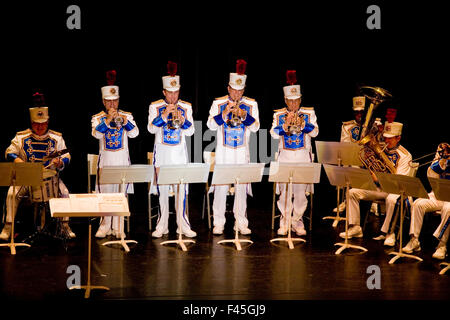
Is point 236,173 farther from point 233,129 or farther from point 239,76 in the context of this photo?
point 239,76

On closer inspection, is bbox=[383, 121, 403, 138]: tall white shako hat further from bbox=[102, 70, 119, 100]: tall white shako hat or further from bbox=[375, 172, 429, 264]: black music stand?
bbox=[102, 70, 119, 100]: tall white shako hat

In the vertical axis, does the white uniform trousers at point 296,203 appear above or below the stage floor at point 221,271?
above

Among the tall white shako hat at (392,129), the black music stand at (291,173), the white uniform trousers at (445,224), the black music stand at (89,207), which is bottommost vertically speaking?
the white uniform trousers at (445,224)

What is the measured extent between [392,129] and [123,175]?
11.6 ft

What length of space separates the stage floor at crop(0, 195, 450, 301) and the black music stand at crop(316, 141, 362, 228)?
3.76 feet

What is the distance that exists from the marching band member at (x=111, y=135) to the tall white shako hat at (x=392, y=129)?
3.35 meters

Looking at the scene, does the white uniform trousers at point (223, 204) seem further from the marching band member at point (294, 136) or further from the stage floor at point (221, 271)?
the marching band member at point (294, 136)

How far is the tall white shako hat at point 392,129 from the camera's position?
7582 millimetres

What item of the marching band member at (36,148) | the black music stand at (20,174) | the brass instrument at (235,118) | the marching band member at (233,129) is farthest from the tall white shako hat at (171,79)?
the black music stand at (20,174)

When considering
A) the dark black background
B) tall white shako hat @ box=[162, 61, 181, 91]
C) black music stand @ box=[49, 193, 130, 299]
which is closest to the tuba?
the dark black background

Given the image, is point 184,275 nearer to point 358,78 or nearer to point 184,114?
point 184,114

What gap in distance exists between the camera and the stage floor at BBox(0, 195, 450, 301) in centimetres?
558
